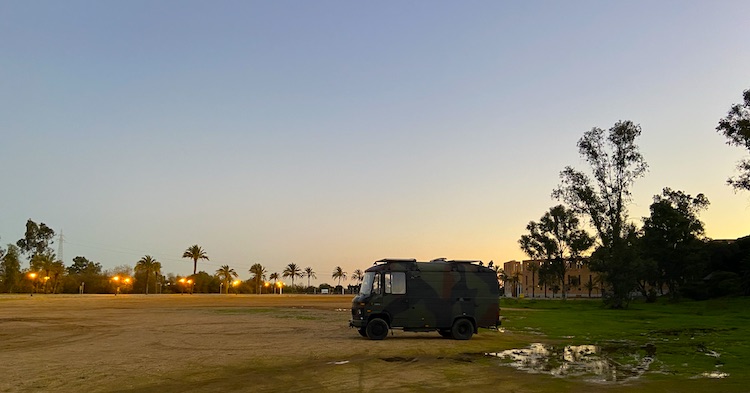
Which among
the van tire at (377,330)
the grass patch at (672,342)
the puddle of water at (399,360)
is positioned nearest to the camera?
the grass patch at (672,342)

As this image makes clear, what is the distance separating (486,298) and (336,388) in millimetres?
12496

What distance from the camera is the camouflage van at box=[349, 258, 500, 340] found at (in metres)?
22.3

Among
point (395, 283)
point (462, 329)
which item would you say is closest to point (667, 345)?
point (462, 329)

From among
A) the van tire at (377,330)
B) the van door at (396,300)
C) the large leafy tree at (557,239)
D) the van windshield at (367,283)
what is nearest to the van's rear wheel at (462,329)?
the van door at (396,300)

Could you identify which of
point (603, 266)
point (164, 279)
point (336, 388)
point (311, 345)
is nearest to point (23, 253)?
point (164, 279)

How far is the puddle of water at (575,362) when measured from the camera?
46.1 feet

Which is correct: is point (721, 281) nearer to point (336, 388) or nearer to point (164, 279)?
point (336, 388)

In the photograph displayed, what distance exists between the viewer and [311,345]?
66.7ft

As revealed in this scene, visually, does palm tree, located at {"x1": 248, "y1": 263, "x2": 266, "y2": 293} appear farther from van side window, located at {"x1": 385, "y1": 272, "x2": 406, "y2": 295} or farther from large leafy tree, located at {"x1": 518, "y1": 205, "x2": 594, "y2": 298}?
van side window, located at {"x1": 385, "y1": 272, "x2": 406, "y2": 295}

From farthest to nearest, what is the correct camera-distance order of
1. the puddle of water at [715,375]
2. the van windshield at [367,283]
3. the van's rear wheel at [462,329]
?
the van's rear wheel at [462,329] → the van windshield at [367,283] → the puddle of water at [715,375]

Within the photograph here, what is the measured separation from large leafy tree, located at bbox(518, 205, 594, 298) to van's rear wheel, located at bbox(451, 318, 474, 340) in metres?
63.0

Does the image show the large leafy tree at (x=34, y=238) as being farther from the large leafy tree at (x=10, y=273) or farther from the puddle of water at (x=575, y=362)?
the puddle of water at (x=575, y=362)

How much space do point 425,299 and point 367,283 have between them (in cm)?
239

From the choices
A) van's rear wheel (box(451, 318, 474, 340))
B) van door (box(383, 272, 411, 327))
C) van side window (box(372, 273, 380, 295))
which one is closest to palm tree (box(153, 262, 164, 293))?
van side window (box(372, 273, 380, 295))
